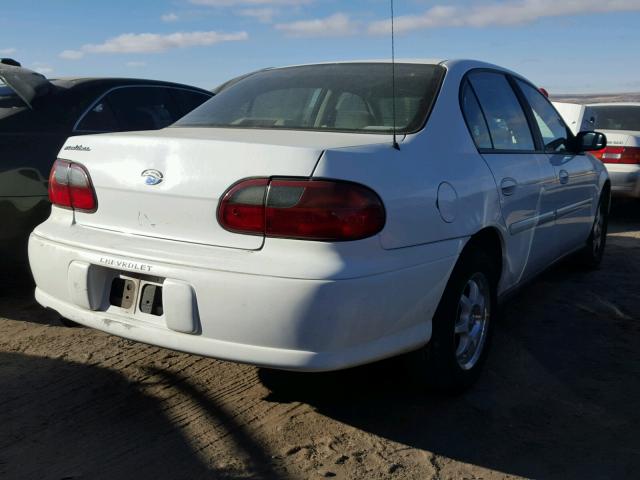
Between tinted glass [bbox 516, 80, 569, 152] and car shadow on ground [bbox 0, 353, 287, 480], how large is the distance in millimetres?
2668

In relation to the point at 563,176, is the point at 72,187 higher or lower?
higher

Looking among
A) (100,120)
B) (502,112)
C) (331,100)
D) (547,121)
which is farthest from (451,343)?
(100,120)

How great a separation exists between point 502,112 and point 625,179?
5.63 metres

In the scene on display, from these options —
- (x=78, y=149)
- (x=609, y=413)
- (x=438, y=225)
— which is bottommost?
(x=609, y=413)

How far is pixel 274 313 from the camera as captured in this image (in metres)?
2.52

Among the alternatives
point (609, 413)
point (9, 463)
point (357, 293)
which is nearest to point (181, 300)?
point (357, 293)

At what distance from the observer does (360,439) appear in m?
2.94

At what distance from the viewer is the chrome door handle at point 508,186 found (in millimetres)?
3524

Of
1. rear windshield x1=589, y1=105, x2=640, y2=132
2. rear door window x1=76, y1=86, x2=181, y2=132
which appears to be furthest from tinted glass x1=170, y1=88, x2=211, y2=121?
rear windshield x1=589, y1=105, x2=640, y2=132

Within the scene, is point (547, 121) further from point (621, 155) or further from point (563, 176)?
point (621, 155)

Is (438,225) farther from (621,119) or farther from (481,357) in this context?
(621,119)

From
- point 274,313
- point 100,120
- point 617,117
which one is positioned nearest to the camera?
point 274,313

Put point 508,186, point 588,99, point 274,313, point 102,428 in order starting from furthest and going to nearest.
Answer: point 588,99, point 508,186, point 102,428, point 274,313

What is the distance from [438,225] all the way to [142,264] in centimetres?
119
